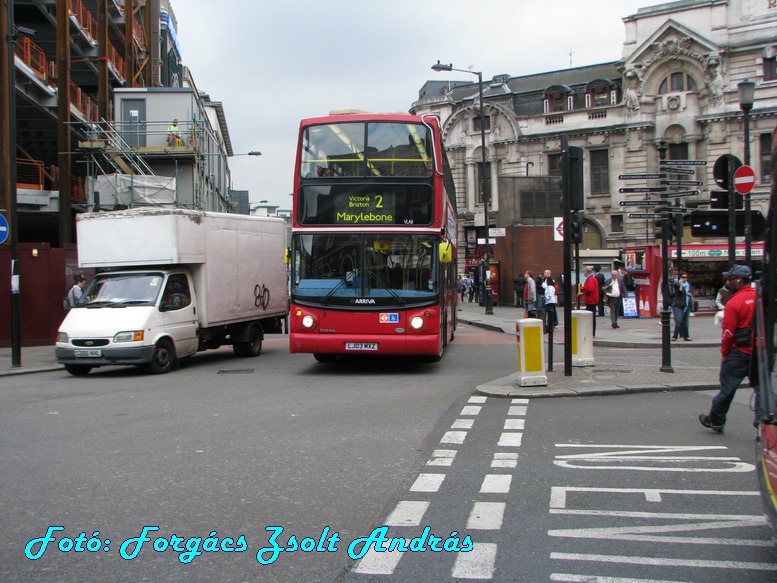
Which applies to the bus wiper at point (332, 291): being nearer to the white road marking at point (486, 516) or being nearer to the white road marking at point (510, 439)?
the white road marking at point (510, 439)

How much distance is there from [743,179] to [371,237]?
20.8 ft

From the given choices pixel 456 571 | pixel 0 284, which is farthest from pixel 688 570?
pixel 0 284

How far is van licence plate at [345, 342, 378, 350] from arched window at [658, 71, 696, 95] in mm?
48010

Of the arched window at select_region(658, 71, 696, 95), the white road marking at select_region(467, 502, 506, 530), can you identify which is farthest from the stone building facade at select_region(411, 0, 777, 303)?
the white road marking at select_region(467, 502, 506, 530)

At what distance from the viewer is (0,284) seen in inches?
800

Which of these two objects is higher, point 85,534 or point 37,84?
point 37,84

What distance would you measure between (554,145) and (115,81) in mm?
33705

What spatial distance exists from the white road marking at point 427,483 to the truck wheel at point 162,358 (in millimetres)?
9081

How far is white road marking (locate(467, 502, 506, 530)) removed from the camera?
526 centimetres

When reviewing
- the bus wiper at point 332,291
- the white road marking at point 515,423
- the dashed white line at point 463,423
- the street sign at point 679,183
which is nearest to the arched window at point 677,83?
the street sign at point 679,183

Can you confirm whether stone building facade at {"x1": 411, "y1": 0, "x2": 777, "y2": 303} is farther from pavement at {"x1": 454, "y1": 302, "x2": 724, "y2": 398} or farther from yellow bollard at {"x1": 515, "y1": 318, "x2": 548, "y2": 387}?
yellow bollard at {"x1": 515, "y1": 318, "x2": 548, "y2": 387}

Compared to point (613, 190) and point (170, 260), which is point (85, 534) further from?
point (613, 190)

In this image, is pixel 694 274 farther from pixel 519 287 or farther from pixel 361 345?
pixel 361 345

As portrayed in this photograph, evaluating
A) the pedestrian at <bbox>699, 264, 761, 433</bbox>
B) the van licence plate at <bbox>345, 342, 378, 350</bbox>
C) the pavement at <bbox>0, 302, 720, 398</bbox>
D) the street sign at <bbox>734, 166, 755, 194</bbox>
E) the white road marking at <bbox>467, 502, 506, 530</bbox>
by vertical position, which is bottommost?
the pavement at <bbox>0, 302, 720, 398</bbox>
